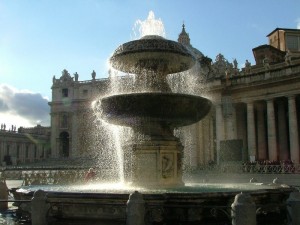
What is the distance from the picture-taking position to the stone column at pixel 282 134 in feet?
145

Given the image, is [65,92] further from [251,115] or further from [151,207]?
[151,207]

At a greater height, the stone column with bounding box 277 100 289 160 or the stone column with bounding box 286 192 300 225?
the stone column with bounding box 277 100 289 160

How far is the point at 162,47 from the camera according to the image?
1511 cm

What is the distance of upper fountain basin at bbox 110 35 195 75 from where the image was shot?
1516 centimetres

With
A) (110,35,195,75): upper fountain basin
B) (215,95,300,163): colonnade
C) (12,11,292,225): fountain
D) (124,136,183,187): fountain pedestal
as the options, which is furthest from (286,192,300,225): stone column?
(215,95,300,163): colonnade

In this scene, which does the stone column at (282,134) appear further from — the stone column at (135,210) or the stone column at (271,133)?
the stone column at (135,210)

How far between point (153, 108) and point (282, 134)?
33.3 metres

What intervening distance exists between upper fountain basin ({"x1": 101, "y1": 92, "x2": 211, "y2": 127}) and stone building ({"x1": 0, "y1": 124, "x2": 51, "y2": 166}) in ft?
267

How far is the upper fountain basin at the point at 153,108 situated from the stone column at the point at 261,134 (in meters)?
32.0

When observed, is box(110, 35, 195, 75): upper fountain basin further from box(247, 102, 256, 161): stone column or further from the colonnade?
box(247, 102, 256, 161): stone column

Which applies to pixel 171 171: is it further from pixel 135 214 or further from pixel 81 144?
pixel 81 144

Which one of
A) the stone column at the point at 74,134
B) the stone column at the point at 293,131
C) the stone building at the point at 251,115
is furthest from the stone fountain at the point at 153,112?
the stone column at the point at 74,134

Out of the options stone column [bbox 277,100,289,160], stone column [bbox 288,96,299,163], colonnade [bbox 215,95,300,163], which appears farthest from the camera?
stone column [bbox 277,100,289,160]

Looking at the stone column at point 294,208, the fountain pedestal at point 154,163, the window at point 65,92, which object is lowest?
the stone column at point 294,208
